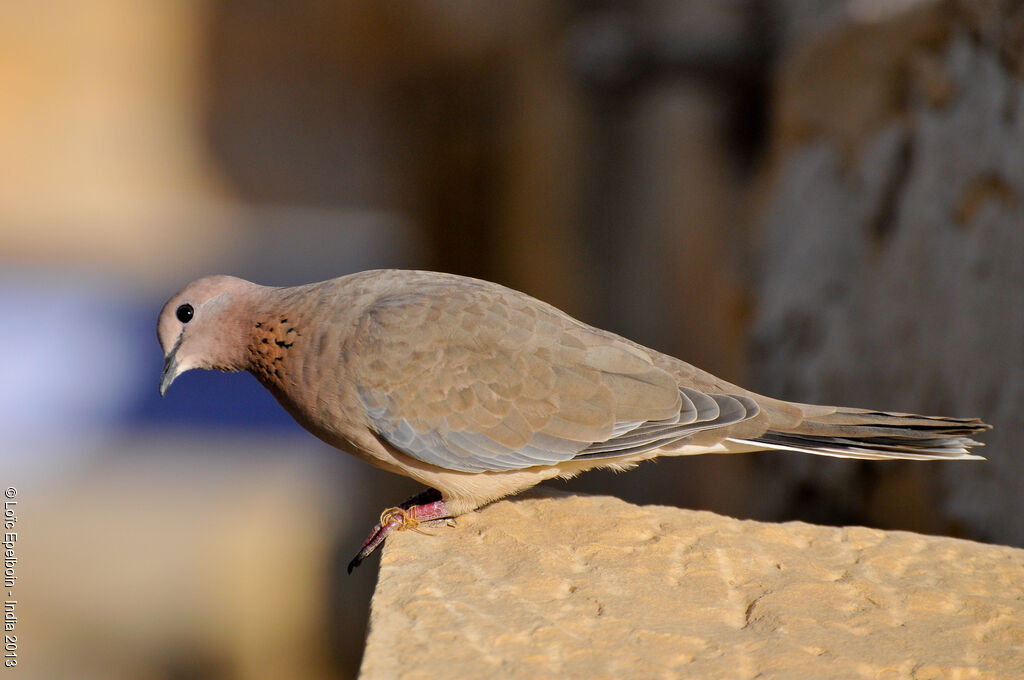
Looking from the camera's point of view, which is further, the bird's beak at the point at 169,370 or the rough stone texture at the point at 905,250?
the rough stone texture at the point at 905,250

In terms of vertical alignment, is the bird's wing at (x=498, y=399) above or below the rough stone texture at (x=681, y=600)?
above

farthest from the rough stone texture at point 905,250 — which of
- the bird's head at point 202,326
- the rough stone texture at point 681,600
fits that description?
the bird's head at point 202,326

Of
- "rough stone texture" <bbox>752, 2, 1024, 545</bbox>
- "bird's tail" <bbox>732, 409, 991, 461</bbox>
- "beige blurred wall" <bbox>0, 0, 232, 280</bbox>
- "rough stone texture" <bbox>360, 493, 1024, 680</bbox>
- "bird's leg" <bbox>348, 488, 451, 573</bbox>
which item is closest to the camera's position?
"rough stone texture" <bbox>360, 493, 1024, 680</bbox>

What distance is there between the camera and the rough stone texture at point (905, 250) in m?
3.25

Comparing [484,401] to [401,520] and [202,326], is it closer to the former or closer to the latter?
[401,520]

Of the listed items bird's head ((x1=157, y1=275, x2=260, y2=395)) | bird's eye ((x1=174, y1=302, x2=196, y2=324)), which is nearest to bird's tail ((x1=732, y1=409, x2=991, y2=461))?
bird's head ((x1=157, y1=275, x2=260, y2=395))

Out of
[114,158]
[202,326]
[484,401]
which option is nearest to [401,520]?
[484,401]

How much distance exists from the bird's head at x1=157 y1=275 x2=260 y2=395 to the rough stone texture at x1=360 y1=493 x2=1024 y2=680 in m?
0.67

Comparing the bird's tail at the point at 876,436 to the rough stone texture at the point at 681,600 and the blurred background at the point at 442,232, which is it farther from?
the blurred background at the point at 442,232

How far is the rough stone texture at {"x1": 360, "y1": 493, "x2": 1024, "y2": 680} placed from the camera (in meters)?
1.74

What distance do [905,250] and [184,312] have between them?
9.15 ft

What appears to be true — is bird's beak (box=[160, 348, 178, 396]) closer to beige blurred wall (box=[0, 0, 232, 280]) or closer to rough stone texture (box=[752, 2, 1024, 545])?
rough stone texture (box=[752, 2, 1024, 545])

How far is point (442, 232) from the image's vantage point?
260 inches

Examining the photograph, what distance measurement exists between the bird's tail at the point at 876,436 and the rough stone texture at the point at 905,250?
1202 millimetres
